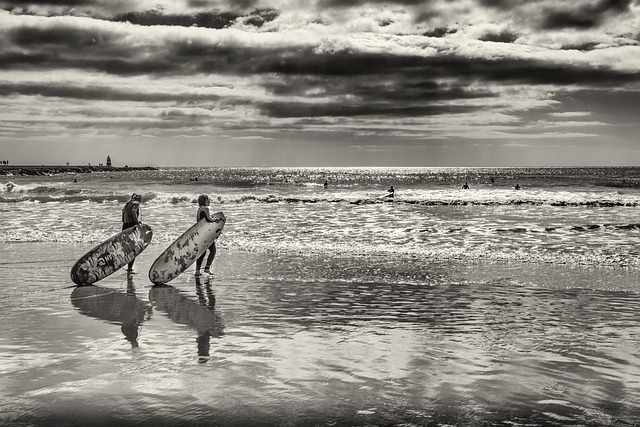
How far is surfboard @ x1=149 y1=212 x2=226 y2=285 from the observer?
452 inches

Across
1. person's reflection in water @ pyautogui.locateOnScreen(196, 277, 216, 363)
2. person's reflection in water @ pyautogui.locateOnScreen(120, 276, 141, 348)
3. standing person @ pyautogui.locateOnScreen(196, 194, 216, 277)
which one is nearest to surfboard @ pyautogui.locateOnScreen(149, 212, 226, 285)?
standing person @ pyautogui.locateOnScreen(196, 194, 216, 277)

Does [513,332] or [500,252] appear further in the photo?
[500,252]

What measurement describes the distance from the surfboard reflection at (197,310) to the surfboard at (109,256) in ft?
4.34

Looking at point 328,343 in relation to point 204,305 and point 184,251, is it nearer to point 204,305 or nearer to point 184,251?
point 204,305

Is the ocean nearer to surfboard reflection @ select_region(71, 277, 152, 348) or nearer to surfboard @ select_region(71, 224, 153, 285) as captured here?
surfboard reflection @ select_region(71, 277, 152, 348)

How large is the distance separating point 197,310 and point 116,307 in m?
1.30

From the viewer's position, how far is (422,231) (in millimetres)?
22906

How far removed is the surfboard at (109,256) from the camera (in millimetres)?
11305

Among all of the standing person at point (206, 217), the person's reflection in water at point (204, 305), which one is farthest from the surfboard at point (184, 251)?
A: the person's reflection in water at point (204, 305)


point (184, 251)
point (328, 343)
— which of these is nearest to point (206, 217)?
point (184, 251)

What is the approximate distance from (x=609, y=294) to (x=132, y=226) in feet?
31.8

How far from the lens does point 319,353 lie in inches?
258

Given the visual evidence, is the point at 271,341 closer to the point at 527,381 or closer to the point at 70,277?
the point at 527,381

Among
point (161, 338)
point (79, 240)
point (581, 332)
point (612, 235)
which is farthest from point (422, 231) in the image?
point (161, 338)
